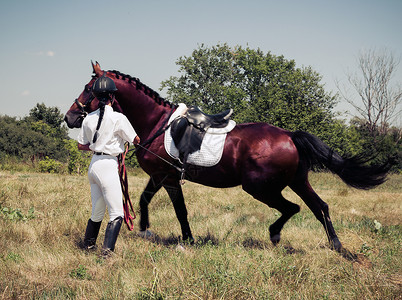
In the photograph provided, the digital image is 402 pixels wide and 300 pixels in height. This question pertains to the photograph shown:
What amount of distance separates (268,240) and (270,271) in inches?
76.9

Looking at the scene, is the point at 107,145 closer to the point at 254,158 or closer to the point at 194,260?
the point at 194,260

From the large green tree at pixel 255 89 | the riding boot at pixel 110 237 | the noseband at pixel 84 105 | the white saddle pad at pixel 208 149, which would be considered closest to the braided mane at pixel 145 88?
the noseband at pixel 84 105

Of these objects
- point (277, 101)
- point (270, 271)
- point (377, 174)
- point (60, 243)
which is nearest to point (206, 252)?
point (270, 271)

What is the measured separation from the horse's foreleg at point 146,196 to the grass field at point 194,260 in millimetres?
279

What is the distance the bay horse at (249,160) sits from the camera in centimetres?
441

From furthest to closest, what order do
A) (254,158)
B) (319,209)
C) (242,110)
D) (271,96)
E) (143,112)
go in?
(242,110)
(271,96)
(143,112)
(319,209)
(254,158)

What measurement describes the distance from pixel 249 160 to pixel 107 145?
1.84 m

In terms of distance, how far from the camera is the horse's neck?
471cm

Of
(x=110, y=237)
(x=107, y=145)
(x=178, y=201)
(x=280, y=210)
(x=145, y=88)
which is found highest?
(x=145, y=88)

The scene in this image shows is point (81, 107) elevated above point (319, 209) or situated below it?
above

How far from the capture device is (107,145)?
3.94m

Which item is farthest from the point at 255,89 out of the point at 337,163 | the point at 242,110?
the point at 337,163

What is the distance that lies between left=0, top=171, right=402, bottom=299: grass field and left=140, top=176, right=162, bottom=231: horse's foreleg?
279 mm

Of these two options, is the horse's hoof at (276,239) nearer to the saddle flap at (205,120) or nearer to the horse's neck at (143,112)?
the saddle flap at (205,120)
